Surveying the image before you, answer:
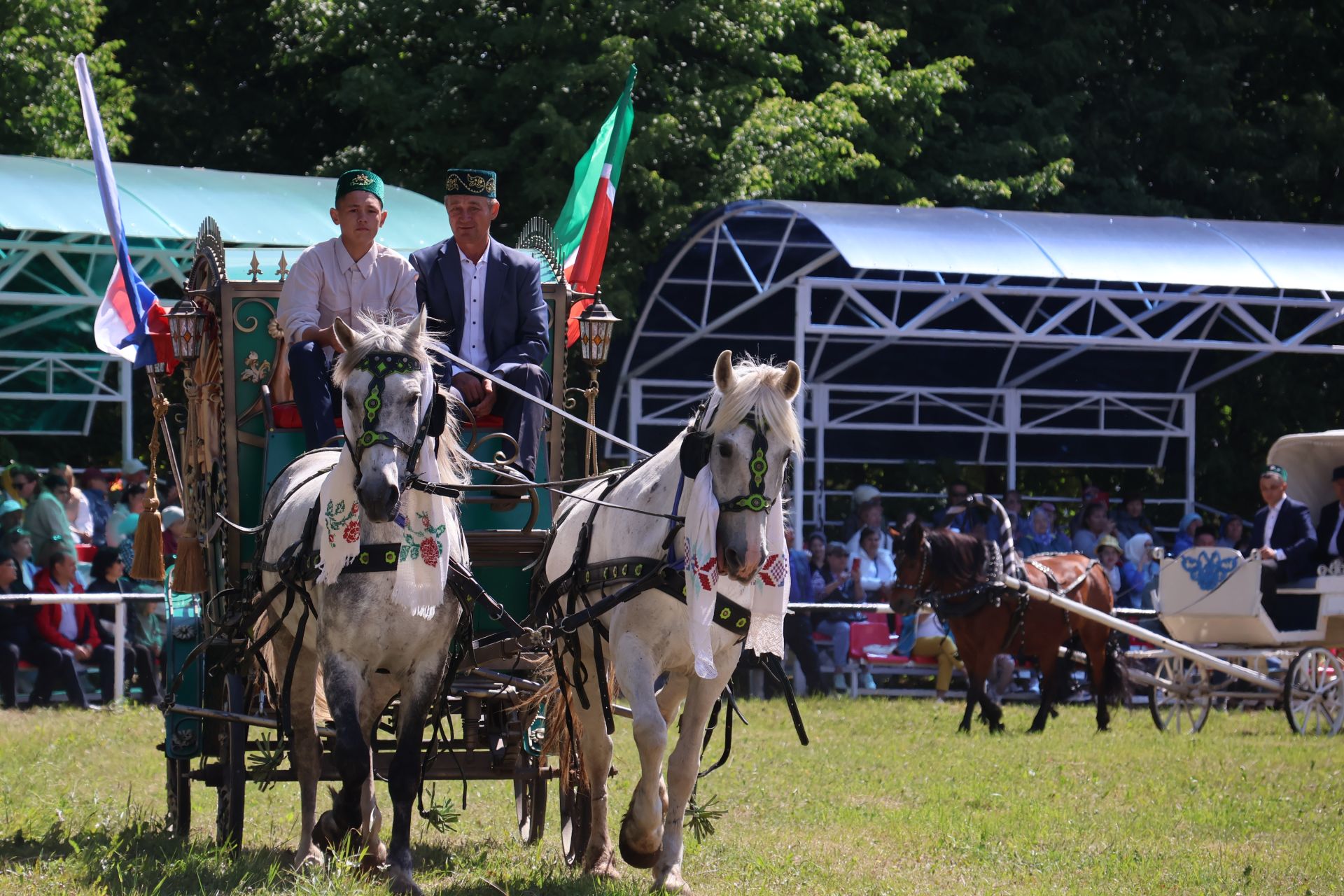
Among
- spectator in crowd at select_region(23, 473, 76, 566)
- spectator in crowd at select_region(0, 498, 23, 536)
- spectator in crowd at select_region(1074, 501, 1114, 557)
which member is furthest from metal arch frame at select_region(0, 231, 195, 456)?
spectator in crowd at select_region(1074, 501, 1114, 557)

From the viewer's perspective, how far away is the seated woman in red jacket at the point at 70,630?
13930 mm

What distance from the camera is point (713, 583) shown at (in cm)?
645

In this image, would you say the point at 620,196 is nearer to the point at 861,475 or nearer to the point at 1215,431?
the point at 861,475

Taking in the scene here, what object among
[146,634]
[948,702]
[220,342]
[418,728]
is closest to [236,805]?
[418,728]

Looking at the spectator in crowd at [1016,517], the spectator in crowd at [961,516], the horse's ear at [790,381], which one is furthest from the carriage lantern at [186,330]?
the spectator in crowd at [1016,517]

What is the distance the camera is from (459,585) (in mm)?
6793

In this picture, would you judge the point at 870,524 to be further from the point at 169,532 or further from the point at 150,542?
the point at 150,542

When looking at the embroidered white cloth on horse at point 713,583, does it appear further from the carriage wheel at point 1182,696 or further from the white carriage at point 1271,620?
the carriage wheel at point 1182,696

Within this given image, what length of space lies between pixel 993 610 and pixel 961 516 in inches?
138

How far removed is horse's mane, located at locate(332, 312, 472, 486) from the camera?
644 cm

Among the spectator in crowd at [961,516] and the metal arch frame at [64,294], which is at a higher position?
the metal arch frame at [64,294]

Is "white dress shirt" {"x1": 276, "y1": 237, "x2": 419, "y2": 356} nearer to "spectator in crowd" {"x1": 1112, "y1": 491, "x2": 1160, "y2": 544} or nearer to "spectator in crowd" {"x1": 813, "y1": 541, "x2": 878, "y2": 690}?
"spectator in crowd" {"x1": 813, "y1": 541, "x2": 878, "y2": 690}

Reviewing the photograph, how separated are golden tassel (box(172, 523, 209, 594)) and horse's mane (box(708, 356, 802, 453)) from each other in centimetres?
277

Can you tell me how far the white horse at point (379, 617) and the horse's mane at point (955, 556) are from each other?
8081mm
